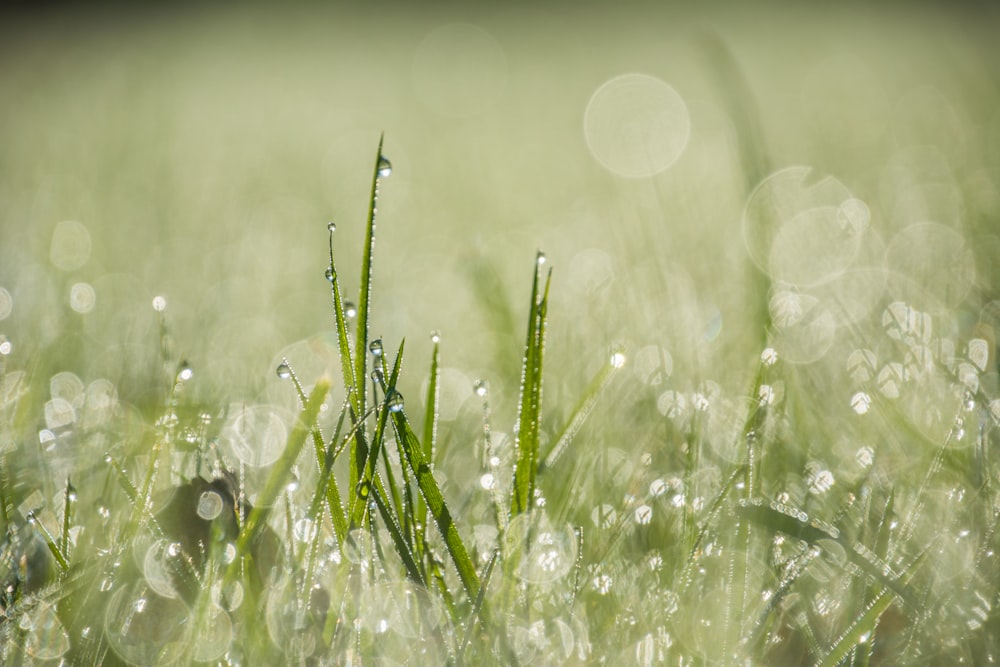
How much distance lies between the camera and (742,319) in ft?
5.69

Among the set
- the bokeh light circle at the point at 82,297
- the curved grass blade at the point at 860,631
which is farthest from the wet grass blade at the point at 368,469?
the bokeh light circle at the point at 82,297

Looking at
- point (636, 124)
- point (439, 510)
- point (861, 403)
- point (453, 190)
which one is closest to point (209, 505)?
point (439, 510)

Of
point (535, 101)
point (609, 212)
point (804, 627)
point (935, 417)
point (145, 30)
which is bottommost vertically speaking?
point (804, 627)

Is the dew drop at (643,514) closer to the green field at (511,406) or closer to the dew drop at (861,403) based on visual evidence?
the green field at (511,406)

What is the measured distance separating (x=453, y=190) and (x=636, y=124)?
2.65m

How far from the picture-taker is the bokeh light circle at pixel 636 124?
198 inches

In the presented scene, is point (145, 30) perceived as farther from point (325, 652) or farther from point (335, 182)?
point (325, 652)

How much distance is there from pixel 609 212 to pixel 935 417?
7.95 ft

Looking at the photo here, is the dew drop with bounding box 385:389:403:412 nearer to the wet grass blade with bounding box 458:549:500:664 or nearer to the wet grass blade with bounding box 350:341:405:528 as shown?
the wet grass blade with bounding box 350:341:405:528

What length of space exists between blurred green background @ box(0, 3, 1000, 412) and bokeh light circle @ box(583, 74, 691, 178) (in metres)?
0.04

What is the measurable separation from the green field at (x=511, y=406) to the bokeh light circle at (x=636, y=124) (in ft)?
2.81

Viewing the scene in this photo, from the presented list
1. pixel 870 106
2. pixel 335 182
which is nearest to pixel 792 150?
pixel 870 106

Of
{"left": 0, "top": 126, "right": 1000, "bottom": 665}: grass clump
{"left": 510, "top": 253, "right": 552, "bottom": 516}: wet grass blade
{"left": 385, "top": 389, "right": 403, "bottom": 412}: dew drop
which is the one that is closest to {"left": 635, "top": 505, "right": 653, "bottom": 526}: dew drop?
{"left": 0, "top": 126, "right": 1000, "bottom": 665}: grass clump

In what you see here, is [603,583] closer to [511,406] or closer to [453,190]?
[511,406]
